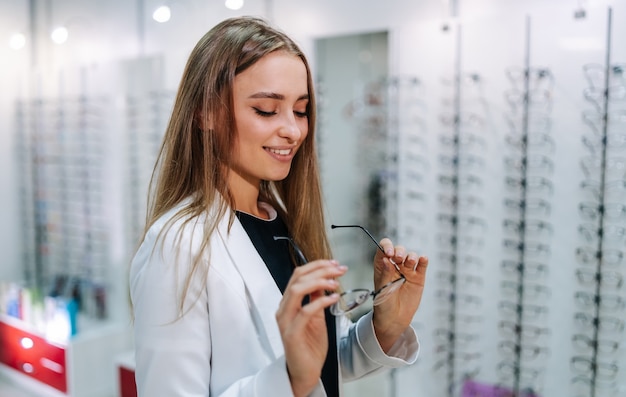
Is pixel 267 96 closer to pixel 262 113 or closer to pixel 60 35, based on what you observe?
pixel 262 113

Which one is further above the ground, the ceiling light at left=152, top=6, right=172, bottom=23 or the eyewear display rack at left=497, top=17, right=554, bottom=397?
the ceiling light at left=152, top=6, right=172, bottom=23

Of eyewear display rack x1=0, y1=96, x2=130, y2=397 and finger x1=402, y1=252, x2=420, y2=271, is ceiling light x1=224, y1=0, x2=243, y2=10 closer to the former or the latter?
eyewear display rack x1=0, y1=96, x2=130, y2=397

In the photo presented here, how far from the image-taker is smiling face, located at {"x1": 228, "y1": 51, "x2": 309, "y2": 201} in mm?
1216

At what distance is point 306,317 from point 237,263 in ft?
1.00

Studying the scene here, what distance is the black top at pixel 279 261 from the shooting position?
4.31ft

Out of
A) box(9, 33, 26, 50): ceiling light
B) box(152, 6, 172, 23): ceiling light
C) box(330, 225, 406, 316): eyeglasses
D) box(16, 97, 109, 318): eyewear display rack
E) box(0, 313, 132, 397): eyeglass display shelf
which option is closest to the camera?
box(330, 225, 406, 316): eyeglasses

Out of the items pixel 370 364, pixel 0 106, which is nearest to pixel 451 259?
pixel 370 364

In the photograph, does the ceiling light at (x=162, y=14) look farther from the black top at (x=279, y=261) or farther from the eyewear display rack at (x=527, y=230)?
the black top at (x=279, y=261)

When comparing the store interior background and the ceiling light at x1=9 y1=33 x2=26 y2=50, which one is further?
the ceiling light at x1=9 y1=33 x2=26 y2=50

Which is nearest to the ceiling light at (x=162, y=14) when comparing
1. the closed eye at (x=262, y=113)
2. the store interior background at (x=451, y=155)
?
the store interior background at (x=451, y=155)

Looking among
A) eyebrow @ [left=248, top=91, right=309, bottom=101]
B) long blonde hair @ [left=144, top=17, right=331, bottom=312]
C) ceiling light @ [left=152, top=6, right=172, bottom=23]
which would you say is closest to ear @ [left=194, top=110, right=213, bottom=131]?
long blonde hair @ [left=144, top=17, right=331, bottom=312]

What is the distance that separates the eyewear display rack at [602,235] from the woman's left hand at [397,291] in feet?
5.96

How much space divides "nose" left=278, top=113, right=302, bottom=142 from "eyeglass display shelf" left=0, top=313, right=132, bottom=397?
3.11 m

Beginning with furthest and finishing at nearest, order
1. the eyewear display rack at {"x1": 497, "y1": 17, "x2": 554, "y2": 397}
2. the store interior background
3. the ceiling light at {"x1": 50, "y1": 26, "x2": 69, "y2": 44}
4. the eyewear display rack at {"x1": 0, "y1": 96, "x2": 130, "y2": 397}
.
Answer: the ceiling light at {"x1": 50, "y1": 26, "x2": 69, "y2": 44} < the eyewear display rack at {"x1": 0, "y1": 96, "x2": 130, "y2": 397} < the eyewear display rack at {"x1": 497, "y1": 17, "x2": 554, "y2": 397} < the store interior background
